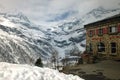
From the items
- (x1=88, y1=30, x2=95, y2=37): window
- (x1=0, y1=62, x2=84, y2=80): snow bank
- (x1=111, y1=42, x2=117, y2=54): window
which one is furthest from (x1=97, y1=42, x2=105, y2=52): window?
(x1=0, y1=62, x2=84, y2=80): snow bank

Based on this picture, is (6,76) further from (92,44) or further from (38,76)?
(92,44)

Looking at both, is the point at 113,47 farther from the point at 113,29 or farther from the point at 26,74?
the point at 26,74

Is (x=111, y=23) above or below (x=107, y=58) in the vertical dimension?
above

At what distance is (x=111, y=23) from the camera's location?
112ft

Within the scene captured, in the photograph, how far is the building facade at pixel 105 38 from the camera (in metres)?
33.0

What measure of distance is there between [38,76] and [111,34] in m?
25.0

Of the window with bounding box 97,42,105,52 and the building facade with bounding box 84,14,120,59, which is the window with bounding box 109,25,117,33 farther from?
the window with bounding box 97,42,105,52

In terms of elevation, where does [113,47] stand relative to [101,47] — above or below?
below

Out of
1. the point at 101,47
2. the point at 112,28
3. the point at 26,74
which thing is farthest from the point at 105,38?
the point at 26,74

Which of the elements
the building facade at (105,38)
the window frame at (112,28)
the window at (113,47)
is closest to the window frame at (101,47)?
the building facade at (105,38)

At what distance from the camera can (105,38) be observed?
3569cm

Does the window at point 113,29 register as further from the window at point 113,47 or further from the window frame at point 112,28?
the window at point 113,47

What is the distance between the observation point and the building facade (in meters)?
33.0

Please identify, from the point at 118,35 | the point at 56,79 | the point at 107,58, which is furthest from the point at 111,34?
the point at 56,79
